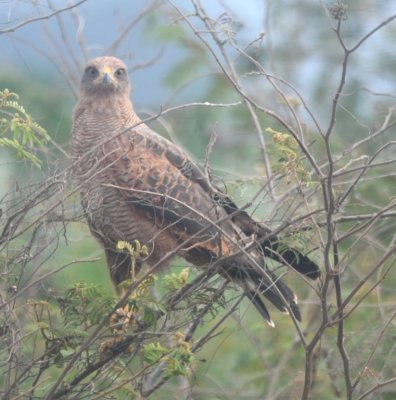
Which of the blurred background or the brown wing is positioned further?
the blurred background

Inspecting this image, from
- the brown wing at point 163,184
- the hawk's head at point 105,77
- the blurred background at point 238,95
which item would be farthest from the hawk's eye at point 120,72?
the brown wing at point 163,184

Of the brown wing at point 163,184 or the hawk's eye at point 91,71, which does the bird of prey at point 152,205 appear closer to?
the brown wing at point 163,184

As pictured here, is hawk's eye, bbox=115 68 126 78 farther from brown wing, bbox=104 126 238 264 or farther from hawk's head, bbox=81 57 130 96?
brown wing, bbox=104 126 238 264

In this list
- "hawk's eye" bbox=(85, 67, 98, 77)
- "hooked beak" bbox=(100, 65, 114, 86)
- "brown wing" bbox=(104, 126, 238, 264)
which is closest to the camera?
"brown wing" bbox=(104, 126, 238, 264)

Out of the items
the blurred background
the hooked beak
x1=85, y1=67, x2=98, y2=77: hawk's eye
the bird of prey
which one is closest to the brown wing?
the bird of prey

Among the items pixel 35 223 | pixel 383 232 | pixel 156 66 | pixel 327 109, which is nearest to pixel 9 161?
pixel 35 223

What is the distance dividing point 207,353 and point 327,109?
6.32 ft

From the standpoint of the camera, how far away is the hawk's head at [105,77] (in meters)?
6.11

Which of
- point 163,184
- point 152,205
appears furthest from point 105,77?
point 152,205

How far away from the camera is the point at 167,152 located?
574 centimetres

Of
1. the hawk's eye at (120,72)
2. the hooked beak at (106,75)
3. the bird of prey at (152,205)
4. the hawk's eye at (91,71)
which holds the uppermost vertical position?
the hawk's eye at (120,72)

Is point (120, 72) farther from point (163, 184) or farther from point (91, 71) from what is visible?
point (163, 184)

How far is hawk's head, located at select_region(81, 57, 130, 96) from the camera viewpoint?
20.0 feet

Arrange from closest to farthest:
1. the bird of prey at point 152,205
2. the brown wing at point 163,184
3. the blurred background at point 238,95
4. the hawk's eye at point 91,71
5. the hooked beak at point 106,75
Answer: the bird of prey at point 152,205 < the brown wing at point 163,184 < the blurred background at point 238,95 < the hooked beak at point 106,75 < the hawk's eye at point 91,71
